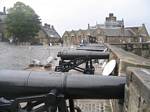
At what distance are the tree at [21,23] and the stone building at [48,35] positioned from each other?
15916 mm

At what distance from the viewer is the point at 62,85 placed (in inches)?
218

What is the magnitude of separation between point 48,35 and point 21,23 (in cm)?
2794

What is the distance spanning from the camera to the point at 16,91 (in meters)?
5.69

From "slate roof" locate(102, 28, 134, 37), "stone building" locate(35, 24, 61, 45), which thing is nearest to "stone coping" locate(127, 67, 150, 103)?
"slate roof" locate(102, 28, 134, 37)

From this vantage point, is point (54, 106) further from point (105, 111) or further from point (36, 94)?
point (105, 111)

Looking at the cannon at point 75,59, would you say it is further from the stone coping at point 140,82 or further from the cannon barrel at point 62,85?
the stone coping at point 140,82

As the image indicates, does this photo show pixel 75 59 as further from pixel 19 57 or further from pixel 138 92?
pixel 138 92

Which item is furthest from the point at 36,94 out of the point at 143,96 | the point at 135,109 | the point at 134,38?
the point at 134,38

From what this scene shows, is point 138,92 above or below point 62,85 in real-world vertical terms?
above

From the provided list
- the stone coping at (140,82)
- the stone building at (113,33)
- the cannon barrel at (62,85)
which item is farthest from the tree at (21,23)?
the stone coping at (140,82)

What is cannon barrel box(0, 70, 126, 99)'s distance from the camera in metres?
5.41

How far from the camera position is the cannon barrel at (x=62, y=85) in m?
5.41

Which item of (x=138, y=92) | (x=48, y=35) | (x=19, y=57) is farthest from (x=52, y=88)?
(x=48, y=35)

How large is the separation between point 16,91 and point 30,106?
33cm
